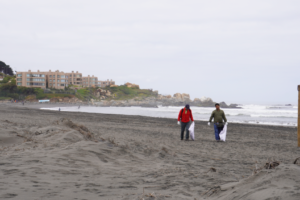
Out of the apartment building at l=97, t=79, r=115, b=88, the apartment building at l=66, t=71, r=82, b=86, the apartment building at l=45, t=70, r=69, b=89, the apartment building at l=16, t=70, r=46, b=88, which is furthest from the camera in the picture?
the apartment building at l=97, t=79, r=115, b=88

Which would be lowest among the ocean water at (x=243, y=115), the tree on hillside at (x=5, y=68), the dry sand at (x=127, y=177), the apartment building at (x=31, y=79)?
the ocean water at (x=243, y=115)

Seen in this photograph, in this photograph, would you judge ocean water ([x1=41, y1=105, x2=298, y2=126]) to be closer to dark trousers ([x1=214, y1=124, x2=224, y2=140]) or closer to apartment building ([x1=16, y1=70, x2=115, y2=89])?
dark trousers ([x1=214, y1=124, x2=224, y2=140])

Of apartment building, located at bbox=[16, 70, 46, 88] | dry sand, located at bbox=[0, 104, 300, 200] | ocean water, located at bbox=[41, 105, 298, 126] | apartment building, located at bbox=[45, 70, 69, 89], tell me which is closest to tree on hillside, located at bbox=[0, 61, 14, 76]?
apartment building, located at bbox=[16, 70, 46, 88]

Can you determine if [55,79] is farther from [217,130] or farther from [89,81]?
[217,130]

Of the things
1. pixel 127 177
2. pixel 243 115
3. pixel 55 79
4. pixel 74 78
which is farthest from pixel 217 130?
pixel 74 78

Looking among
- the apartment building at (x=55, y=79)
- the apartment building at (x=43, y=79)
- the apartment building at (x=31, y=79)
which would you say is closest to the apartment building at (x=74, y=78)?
the apartment building at (x=43, y=79)

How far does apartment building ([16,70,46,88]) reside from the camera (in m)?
102

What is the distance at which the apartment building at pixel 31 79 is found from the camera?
102 m

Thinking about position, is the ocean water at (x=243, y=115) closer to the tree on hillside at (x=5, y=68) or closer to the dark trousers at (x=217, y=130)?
the dark trousers at (x=217, y=130)

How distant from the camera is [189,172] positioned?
484 cm

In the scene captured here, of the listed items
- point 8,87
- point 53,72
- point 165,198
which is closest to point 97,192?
point 165,198

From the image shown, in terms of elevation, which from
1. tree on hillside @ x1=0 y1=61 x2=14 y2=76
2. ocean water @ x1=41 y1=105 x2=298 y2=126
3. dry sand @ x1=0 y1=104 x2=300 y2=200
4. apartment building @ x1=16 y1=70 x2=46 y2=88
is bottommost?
ocean water @ x1=41 y1=105 x2=298 y2=126

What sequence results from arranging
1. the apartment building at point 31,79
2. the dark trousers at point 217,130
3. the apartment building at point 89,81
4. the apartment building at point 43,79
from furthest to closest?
the apartment building at point 89,81 → the apartment building at point 43,79 → the apartment building at point 31,79 → the dark trousers at point 217,130

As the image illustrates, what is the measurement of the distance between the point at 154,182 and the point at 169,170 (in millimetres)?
954
